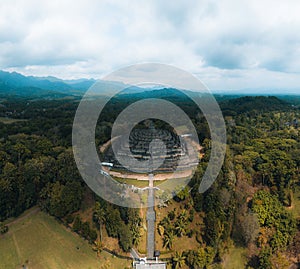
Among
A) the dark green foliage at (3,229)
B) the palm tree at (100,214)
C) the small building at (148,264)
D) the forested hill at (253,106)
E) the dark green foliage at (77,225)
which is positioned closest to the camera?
the small building at (148,264)

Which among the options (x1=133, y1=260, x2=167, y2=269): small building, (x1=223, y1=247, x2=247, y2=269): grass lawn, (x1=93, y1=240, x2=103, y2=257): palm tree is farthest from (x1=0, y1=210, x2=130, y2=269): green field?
(x1=223, y1=247, x2=247, y2=269): grass lawn

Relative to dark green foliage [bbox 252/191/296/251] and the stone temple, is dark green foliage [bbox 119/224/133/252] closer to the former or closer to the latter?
the stone temple

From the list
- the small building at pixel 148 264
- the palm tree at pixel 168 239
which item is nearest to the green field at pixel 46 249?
the small building at pixel 148 264

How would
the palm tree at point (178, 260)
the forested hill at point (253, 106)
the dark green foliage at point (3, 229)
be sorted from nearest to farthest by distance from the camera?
the palm tree at point (178, 260)
the dark green foliage at point (3, 229)
the forested hill at point (253, 106)

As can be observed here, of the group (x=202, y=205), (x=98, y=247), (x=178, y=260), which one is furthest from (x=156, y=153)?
(x=178, y=260)

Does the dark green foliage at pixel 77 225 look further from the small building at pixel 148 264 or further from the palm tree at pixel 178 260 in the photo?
the palm tree at pixel 178 260
